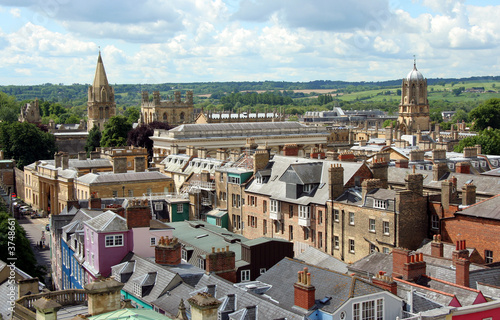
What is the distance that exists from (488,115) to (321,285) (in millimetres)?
127630

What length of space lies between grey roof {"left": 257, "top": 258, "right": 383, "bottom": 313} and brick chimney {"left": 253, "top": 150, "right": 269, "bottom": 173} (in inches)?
980

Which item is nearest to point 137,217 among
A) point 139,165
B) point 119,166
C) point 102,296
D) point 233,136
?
point 102,296

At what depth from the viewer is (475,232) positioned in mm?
41281

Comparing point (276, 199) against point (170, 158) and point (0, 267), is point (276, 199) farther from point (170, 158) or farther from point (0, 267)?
point (170, 158)

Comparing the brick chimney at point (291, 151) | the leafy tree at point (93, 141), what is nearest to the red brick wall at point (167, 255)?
the brick chimney at point (291, 151)

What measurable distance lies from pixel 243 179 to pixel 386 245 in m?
15.9

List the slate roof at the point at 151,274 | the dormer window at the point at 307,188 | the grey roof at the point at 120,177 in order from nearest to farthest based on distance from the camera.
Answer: the slate roof at the point at 151,274
the dormer window at the point at 307,188
the grey roof at the point at 120,177

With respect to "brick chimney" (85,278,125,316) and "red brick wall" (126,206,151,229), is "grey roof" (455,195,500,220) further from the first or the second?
"brick chimney" (85,278,125,316)

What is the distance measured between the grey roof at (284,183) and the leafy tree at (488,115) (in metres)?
101

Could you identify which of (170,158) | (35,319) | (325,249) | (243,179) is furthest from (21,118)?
(35,319)

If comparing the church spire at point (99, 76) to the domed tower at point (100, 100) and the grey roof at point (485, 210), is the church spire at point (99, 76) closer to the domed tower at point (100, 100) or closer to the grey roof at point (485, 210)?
the domed tower at point (100, 100)

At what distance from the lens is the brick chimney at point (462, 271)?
29.0 m

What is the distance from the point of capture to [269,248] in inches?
1437

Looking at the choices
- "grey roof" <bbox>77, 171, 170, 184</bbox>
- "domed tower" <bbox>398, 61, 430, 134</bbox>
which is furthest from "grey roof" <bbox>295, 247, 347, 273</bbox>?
"domed tower" <bbox>398, 61, 430, 134</bbox>
